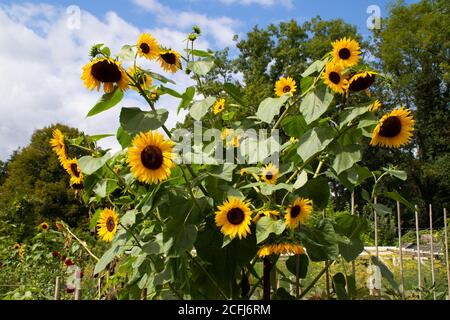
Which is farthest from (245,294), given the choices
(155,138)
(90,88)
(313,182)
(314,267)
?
(314,267)

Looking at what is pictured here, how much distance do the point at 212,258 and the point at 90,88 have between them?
0.68 m

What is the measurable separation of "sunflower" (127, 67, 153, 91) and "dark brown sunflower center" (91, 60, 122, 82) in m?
0.05

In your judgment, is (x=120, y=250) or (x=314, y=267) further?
(x=314, y=267)

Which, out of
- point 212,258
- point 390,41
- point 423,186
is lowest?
point 212,258

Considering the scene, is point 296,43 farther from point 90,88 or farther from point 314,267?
point 90,88

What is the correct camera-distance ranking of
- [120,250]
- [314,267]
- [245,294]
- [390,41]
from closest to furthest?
1. [120,250]
2. [245,294]
3. [314,267]
4. [390,41]

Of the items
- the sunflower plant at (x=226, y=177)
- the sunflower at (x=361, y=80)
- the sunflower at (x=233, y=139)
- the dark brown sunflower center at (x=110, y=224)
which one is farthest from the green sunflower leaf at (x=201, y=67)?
the dark brown sunflower center at (x=110, y=224)

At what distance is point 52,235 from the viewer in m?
4.82

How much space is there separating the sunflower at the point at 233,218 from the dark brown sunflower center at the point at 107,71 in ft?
1.75

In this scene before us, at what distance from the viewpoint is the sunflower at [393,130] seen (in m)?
1.52

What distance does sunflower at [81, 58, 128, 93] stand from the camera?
1.45m

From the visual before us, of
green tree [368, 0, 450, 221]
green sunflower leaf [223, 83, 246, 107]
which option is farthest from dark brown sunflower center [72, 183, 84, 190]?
green tree [368, 0, 450, 221]

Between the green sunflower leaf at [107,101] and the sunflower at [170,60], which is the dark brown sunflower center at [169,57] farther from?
the green sunflower leaf at [107,101]

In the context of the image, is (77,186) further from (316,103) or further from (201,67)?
(316,103)
